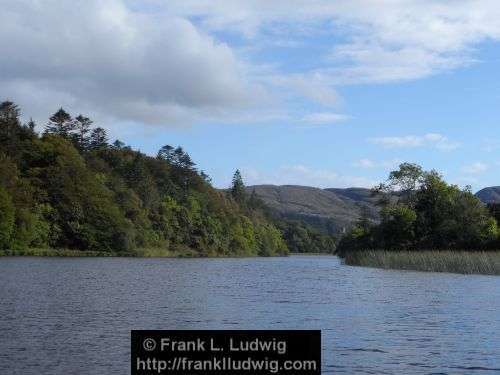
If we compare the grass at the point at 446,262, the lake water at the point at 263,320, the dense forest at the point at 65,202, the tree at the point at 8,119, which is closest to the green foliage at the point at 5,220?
the dense forest at the point at 65,202

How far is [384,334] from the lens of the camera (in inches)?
1112

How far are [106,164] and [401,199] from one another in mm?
83670

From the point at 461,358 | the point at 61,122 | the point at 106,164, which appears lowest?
the point at 461,358

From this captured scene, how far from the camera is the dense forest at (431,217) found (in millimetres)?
108250

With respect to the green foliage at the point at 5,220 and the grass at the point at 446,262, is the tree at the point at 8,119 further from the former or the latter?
the grass at the point at 446,262

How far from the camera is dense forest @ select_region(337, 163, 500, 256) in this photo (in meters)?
108

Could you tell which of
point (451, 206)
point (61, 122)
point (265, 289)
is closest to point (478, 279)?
point (265, 289)

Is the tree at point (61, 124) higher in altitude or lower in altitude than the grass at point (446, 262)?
higher

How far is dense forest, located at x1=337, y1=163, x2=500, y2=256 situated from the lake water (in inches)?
2242

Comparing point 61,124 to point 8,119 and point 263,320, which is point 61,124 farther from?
point 263,320

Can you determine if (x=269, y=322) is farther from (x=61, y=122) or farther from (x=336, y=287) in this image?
(x=61, y=122)

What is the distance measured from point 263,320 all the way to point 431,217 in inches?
3542

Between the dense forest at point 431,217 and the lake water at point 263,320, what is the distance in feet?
187

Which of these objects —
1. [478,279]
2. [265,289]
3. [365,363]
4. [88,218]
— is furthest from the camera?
[88,218]
